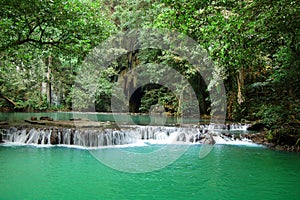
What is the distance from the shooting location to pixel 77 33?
807 cm

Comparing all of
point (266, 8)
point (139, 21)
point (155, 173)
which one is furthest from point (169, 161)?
point (139, 21)

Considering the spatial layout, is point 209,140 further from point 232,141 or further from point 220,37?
point 220,37

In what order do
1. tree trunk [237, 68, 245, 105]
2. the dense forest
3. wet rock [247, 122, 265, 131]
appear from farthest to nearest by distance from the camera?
tree trunk [237, 68, 245, 105]
wet rock [247, 122, 265, 131]
the dense forest

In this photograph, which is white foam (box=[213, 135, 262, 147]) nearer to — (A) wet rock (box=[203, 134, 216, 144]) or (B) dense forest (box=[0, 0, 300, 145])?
(A) wet rock (box=[203, 134, 216, 144])

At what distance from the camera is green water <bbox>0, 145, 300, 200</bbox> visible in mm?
4617

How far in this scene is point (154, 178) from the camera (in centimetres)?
551

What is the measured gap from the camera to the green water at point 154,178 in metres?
4.62

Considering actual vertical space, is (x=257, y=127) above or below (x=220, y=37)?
below

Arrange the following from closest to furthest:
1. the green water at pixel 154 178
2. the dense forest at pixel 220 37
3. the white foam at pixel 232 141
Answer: the green water at pixel 154 178
the dense forest at pixel 220 37
the white foam at pixel 232 141

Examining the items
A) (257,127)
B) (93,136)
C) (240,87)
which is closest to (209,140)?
(257,127)

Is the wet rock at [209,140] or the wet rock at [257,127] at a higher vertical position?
the wet rock at [257,127]

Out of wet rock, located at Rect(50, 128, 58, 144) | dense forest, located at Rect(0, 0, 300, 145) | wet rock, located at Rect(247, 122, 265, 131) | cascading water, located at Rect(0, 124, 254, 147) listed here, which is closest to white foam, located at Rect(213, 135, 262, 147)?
cascading water, located at Rect(0, 124, 254, 147)

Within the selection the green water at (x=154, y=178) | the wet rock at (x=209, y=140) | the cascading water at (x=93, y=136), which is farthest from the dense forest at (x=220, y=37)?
the green water at (x=154, y=178)

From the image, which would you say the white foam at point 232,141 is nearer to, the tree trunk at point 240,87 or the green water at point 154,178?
the green water at point 154,178
